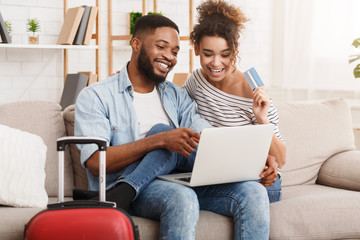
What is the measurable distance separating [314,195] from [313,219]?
7.5 inches

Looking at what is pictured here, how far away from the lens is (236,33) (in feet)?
6.96

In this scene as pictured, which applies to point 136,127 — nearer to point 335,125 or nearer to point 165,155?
point 165,155

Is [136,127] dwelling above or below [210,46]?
below

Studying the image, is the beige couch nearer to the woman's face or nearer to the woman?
the woman

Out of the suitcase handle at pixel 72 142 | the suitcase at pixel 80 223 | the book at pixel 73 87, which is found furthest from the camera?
the book at pixel 73 87

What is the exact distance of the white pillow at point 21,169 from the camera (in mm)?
1805

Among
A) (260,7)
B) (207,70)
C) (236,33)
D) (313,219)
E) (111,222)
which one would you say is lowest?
(313,219)

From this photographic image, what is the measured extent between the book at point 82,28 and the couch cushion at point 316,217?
2.45 meters

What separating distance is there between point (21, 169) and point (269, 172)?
0.90 m

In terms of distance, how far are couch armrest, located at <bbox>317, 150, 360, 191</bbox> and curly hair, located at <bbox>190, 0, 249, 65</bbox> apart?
736mm

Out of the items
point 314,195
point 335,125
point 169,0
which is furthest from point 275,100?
point 314,195

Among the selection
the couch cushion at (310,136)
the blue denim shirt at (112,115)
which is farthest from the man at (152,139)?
the couch cushion at (310,136)

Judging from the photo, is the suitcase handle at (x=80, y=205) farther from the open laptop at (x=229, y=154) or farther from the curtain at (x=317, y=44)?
the curtain at (x=317, y=44)

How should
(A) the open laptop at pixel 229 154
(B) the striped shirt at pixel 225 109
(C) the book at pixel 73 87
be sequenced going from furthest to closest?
(C) the book at pixel 73 87 → (B) the striped shirt at pixel 225 109 → (A) the open laptop at pixel 229 154
